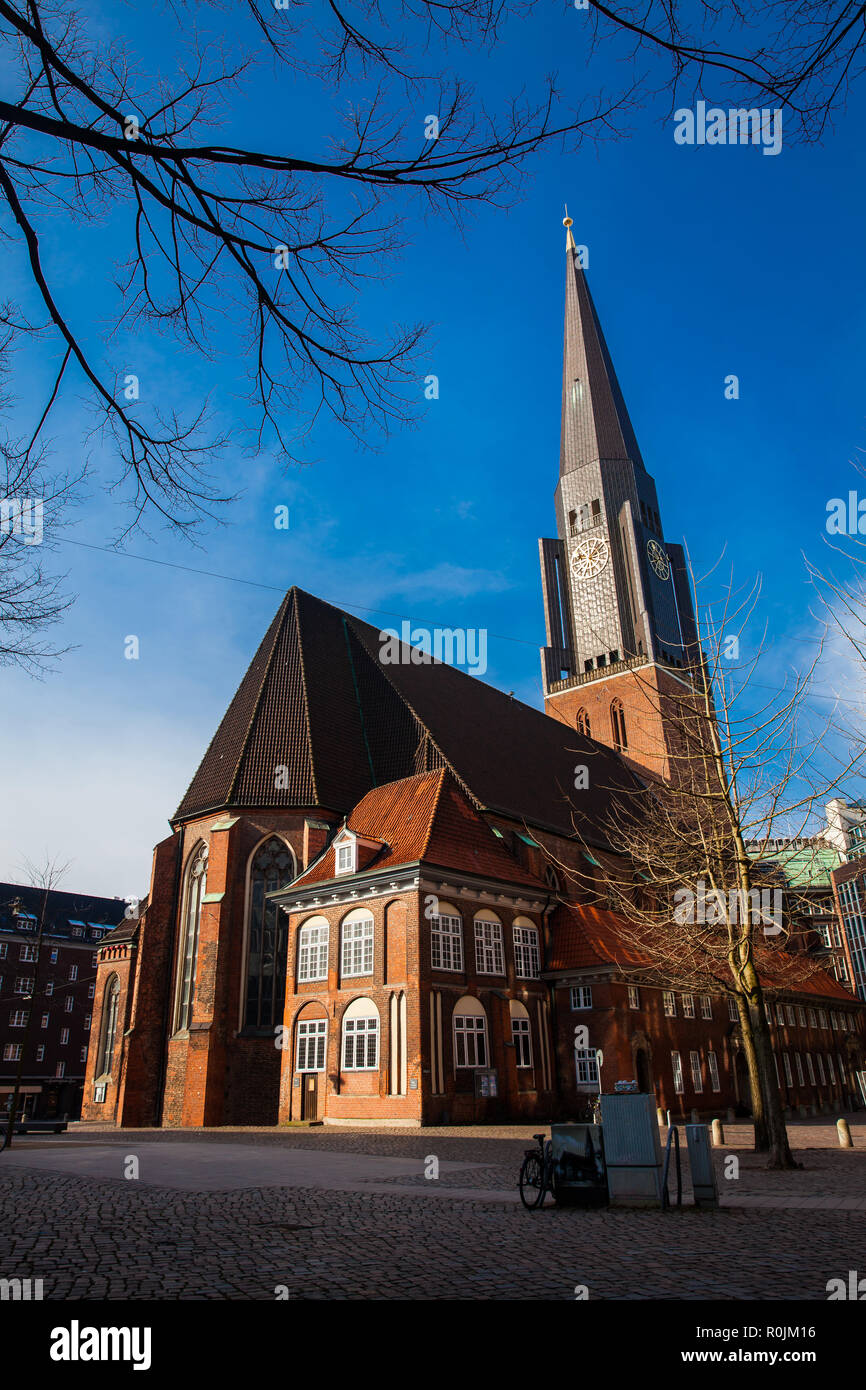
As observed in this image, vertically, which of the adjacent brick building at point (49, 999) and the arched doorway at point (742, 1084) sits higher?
the adjacent brick building at point (49, 999)

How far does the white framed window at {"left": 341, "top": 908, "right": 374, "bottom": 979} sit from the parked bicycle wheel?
1703cm

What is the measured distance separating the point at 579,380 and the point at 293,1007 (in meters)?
51.3

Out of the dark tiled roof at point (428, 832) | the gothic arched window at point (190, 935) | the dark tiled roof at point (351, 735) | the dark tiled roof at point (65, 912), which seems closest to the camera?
the dark tiled roof at point (428, 832)

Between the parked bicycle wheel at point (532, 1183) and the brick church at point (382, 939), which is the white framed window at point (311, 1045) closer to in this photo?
the brick church at point (382, 939)

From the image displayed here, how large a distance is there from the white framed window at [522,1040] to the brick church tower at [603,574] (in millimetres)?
28791

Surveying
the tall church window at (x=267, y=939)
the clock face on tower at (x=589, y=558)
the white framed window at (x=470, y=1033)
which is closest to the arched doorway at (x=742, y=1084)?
the white framed window at (x=470, y=1033)

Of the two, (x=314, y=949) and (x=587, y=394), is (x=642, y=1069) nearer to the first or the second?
(x=314, y=949)

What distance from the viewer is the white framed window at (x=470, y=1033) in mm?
26844

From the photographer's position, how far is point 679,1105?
32.8 metres

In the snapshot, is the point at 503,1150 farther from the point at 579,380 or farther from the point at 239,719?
the point at 579,380
